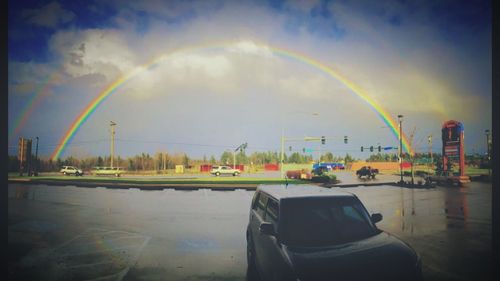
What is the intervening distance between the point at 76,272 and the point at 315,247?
5.24 m

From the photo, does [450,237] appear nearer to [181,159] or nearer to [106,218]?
[106,218]

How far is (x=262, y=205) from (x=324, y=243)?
191cm

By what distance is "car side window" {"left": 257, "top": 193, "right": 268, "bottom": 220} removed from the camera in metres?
5.90

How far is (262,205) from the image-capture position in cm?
612

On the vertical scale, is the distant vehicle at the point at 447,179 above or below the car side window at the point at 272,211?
below

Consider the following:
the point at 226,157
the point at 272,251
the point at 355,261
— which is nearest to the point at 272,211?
the point at 272,251

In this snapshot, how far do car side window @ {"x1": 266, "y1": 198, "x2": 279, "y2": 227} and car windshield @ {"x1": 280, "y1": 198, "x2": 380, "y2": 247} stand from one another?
0.20 meters

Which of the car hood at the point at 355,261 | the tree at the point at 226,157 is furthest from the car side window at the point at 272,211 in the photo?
the tree at the point at 226,157

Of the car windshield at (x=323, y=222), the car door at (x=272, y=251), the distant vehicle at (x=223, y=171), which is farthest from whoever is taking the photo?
the distant vehicle at (x=223, y=171)

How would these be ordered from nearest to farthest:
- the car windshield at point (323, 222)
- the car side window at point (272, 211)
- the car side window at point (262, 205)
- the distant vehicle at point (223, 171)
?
the car windshield at point (323, 222) < the car side window at point (272, 211) < the car side window at point (262, 205) < the distant vehicle at point (223, 171)

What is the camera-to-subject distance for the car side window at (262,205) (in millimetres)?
5901

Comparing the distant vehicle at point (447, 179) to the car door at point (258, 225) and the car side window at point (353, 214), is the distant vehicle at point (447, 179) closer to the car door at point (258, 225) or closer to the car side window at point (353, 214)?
the car door at point (258, 225)

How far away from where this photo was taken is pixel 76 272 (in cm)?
645

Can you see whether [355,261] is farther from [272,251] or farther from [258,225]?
[258,225]
